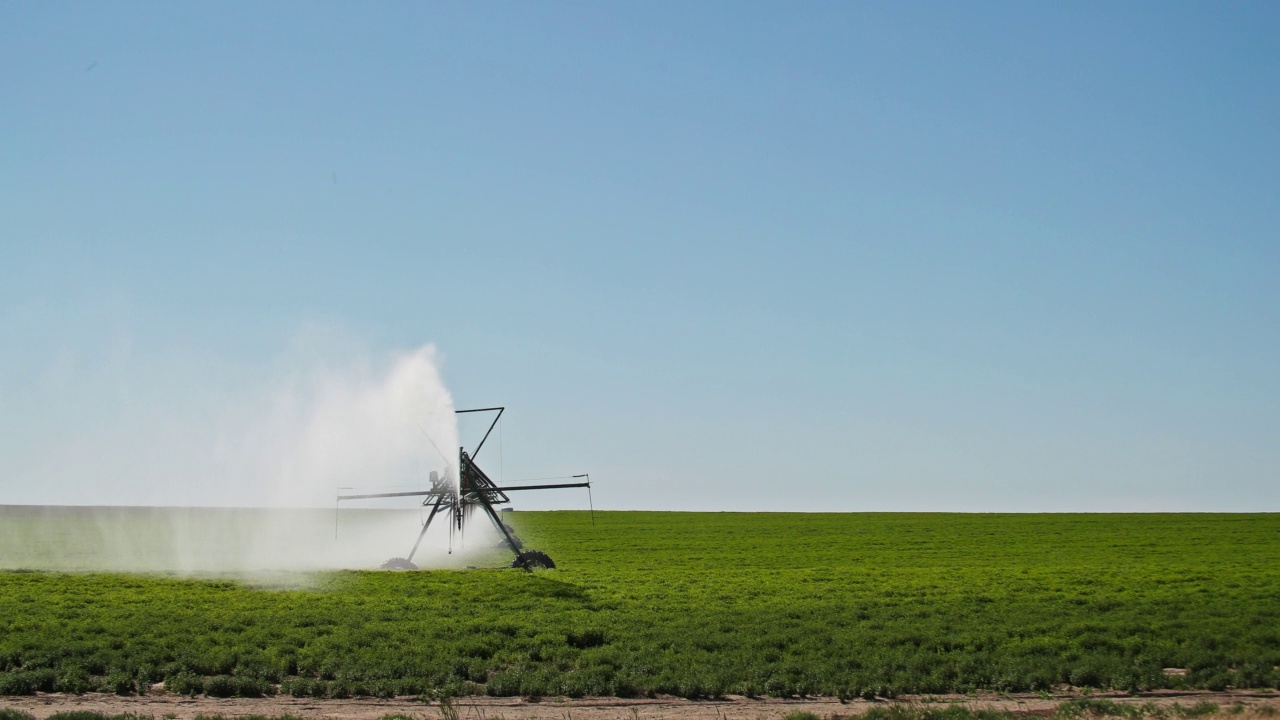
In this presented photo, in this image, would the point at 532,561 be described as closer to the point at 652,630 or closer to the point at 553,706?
the point at 652,630

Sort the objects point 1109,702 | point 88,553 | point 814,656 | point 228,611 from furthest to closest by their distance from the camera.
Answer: point 88,553, point 228,611, point 814,656, point 1109,702

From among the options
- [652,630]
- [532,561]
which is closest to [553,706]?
[652,630]

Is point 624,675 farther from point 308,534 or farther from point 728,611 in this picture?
point 308,534

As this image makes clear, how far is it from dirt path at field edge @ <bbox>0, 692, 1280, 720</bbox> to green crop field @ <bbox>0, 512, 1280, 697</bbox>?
52 centimetres

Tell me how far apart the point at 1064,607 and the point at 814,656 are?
40.4 ft

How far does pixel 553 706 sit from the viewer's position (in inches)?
758

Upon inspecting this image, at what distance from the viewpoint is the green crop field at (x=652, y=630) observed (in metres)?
20.9

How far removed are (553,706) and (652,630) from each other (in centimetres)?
751

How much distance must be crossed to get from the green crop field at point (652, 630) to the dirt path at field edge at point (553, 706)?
1.70 ft

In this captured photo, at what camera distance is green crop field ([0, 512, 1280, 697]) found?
2086 centimetres

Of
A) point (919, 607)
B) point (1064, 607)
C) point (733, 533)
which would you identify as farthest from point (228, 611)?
point (733, 533)

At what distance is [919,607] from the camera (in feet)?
101

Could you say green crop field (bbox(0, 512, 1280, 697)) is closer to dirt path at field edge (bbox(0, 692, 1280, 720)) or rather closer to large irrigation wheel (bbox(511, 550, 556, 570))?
dirt path at field edge (bbox(0, 692, 1280, 720))

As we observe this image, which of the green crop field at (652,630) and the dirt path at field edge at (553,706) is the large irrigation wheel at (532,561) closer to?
the green crop field at (652,630)
